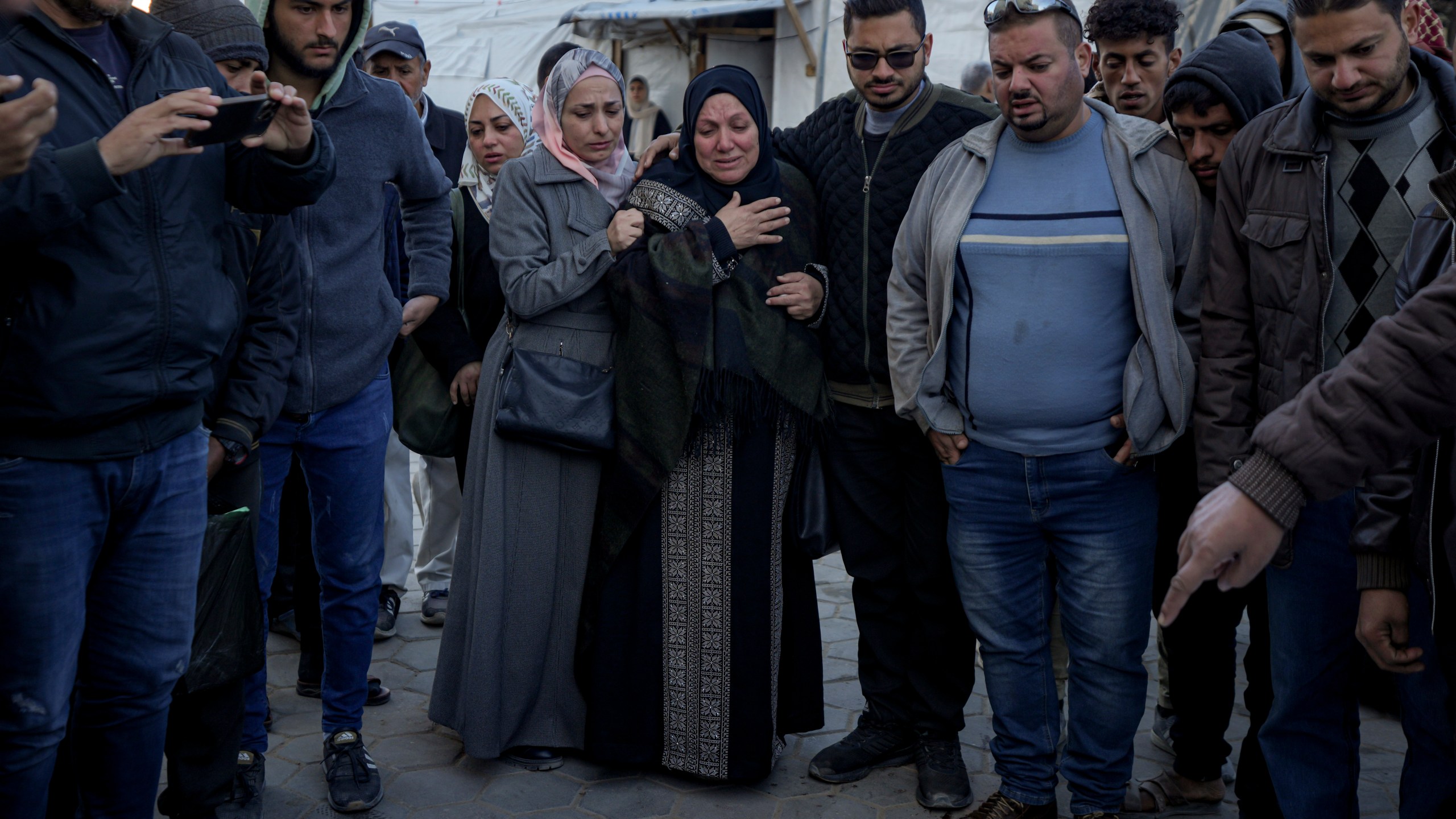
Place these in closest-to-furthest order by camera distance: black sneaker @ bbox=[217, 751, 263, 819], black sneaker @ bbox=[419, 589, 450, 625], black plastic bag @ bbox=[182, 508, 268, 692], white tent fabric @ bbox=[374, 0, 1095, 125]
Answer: black plastic bag @ bbox=[182, 508, 268, 692] < black sneaker @ bbox=[217, 751, 263, 819] < black sneaker @ bbox=[419, 589, 450, 625] < white tent fabric @ bbox=[374, 0, 1095, 125]

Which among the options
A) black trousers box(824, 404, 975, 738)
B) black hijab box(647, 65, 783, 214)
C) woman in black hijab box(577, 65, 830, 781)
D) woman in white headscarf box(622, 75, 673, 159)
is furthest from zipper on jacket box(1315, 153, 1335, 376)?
woman in white headscarf box(622, 75, 673, 159)

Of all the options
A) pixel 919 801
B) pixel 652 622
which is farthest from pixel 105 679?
pixel 919 801

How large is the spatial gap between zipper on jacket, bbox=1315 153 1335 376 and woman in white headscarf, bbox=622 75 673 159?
457 inches

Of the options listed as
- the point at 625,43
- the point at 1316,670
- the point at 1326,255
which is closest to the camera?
the point at 1326,255

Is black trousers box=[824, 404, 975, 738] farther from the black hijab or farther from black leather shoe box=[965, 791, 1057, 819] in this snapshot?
the black hijab

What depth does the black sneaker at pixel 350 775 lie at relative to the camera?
132 inches

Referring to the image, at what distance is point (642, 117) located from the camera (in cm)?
1386

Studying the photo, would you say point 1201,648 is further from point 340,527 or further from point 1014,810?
point 340,527

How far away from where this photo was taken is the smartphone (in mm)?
2211

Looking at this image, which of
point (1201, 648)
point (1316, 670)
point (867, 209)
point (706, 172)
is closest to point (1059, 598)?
point (1201, 648)

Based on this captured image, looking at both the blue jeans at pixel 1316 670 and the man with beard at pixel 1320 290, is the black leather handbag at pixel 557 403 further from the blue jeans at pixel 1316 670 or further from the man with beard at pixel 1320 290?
the blue jeans at pixel 1316 670

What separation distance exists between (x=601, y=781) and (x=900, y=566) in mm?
1123

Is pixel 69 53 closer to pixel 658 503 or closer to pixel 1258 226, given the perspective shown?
pixel 658 503

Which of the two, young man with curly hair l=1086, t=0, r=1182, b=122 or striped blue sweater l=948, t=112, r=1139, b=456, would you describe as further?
young man with curly hair l=1086, t=0, r=1182, b=122
